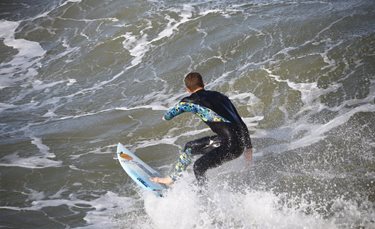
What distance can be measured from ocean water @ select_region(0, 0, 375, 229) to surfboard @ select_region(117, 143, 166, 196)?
0.21m

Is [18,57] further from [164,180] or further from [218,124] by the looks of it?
[218,124]

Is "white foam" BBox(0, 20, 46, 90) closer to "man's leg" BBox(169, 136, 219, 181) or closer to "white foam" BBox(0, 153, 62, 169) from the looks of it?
"white foam" BBox(0, 153, 62, 169)

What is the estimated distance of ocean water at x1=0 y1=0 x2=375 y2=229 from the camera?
727cm

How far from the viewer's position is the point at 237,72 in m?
12.0

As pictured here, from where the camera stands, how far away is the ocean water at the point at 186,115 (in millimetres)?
7270

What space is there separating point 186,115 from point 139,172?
2.91 m

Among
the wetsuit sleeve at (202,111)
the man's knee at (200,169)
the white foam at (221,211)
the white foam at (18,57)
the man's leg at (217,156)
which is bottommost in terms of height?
the white foam at (18,57)

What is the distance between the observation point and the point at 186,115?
10859 millimetres

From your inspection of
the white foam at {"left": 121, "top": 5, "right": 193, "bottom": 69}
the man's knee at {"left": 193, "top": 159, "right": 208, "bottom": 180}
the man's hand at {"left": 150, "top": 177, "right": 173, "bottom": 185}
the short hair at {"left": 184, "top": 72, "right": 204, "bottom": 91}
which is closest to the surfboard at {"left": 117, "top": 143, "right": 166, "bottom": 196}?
the man's hand at {"left": 150, "top": 177, "right": 173, "bottom": 185}

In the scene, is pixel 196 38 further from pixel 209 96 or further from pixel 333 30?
pixel 209 96

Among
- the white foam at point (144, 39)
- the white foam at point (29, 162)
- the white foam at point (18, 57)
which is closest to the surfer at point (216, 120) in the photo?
the white foam at point (29, 162)

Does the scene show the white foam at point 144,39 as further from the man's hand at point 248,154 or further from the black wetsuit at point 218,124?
the man's hand at point 248,154

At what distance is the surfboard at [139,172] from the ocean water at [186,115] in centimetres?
21

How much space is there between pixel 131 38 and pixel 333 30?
605 cm
